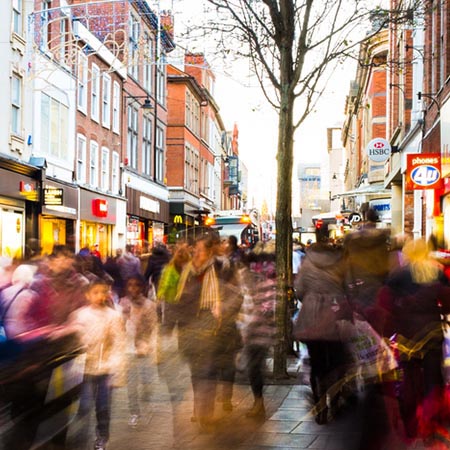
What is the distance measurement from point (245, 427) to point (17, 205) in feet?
56.9

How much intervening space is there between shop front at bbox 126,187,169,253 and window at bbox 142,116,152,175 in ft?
5.09

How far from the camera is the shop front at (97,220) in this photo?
29.4 meters

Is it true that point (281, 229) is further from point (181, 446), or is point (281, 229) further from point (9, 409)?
point (9, 409)

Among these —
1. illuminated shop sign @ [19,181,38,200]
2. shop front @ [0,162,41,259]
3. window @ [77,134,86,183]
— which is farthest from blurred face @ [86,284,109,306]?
window @ [77,134,86,183]

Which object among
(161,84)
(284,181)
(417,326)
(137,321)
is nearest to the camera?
(417,326)

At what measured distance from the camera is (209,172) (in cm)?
6334

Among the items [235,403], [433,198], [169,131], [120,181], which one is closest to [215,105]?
[169,131]

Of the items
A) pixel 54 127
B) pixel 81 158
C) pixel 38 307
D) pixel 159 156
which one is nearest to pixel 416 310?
pixel 38 307

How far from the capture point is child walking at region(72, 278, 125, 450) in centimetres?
639

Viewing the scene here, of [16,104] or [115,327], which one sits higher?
[16,104]

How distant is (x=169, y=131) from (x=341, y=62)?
3840 centimetres

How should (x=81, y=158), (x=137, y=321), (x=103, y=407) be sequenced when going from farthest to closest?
(x=81, y=158) → (x=137, y=321) → (x=103, y=407)

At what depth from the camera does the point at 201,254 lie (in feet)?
24.6

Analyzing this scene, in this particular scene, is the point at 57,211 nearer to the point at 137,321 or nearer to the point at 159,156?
the point at 137,321
